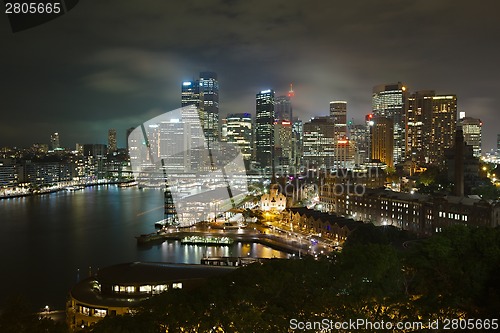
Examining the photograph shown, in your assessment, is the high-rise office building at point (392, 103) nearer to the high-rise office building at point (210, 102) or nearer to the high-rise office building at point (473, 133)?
the high-rise office building at point (473, 133)

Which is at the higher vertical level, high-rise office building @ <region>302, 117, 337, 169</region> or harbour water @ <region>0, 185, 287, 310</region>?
high-rise office building @ <region>302, 117, 337, 169</region>

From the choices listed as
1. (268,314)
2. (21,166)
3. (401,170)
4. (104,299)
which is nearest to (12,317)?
(268,314)

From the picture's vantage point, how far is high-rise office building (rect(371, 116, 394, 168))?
29734 millimetres

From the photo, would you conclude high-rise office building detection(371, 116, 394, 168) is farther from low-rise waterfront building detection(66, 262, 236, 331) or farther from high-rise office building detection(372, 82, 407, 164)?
low-rise waterfront building detection(66, 262, 236, 331)

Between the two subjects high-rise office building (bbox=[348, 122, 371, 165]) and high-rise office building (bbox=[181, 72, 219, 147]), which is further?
high-rise office building (bbox=[181, 72, 219, 147])

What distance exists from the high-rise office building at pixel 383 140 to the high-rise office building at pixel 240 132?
11.0m

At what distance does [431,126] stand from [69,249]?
76.4 ft

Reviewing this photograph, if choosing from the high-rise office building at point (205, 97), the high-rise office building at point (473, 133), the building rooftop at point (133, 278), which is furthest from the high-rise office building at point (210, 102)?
the building rooftop at point (133, 278)

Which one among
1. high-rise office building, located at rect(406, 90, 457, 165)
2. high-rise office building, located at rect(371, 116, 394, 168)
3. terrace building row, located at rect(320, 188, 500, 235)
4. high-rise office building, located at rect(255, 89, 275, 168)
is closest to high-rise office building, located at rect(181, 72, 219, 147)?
high-rise office building, located at rect(255, 89, 275, 168)

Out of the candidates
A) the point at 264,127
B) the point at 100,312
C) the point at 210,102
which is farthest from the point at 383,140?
the point at 100,312

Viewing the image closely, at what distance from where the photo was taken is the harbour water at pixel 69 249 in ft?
23.9

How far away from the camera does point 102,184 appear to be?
3225 cm

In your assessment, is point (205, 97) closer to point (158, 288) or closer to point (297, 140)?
point (297, 140)

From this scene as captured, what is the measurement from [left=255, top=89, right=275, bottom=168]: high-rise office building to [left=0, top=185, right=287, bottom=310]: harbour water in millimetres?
21664
